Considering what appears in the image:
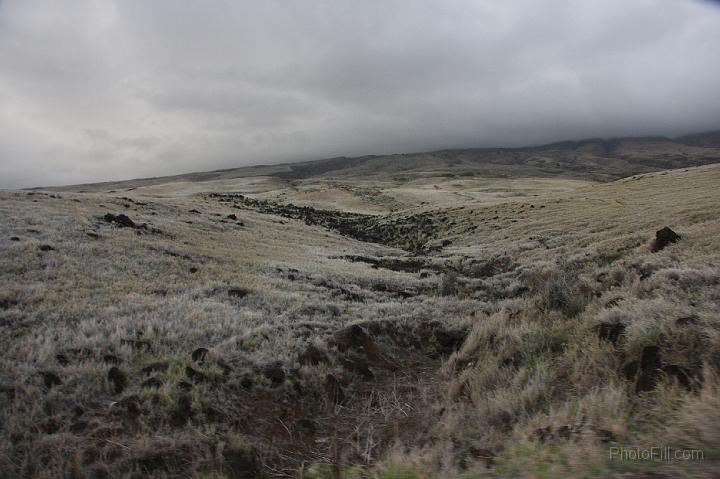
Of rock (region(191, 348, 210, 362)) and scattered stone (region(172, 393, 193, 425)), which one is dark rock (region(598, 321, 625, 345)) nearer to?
scattered stone (region(172, 393, 193, 425))

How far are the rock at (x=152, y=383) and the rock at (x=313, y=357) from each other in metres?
2.54

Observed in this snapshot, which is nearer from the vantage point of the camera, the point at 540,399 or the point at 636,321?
the point at 540,399

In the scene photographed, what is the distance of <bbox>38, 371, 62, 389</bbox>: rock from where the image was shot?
587 cm

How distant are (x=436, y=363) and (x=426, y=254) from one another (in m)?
18.6

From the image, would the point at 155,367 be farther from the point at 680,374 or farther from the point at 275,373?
the point at 680,374

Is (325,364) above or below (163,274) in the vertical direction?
below

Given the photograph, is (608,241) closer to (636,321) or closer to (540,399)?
(636,321)

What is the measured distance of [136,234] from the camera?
20141 millimetres

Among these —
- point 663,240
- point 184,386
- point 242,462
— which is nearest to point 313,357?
point 184,386

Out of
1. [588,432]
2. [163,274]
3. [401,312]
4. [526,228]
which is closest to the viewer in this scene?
[588,432]

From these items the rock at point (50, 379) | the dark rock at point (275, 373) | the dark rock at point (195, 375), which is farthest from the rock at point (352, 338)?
the rock at point (50, 379)

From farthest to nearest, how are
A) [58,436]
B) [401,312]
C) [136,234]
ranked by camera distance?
[136,234] → [401,312] → [58,436]

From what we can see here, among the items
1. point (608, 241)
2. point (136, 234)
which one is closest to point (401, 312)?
point (608, 241)

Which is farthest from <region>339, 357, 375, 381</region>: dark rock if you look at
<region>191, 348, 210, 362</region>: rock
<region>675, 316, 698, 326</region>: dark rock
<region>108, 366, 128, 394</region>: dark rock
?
<region>675, 316, 698, 326</region>: dark rock
